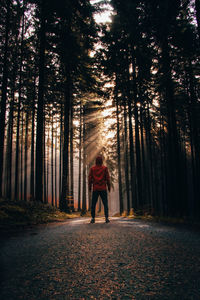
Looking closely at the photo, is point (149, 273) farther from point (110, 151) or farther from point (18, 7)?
point (110, 151)

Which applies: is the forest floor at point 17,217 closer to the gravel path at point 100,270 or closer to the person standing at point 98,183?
the person standing at point 98,183

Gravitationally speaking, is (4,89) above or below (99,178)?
above

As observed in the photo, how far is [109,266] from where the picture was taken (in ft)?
7.52

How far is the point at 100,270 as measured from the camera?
218 cm

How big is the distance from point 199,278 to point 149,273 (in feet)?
1.76

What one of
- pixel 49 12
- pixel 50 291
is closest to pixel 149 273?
pixel 50 291

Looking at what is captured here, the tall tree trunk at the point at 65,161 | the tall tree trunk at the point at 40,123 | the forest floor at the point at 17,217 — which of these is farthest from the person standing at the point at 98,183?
the tall tree trunk at the point at 65,161

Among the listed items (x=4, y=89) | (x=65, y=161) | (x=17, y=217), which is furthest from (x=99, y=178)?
(x=4, y=89)

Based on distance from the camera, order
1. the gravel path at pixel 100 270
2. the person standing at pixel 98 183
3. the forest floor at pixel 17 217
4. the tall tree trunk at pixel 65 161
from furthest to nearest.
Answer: the tall tree trunk at pixel 65 161
the person standing at pixel 98 183
the forest floor at pixel 17 217
the gravel path at pixel 100 270

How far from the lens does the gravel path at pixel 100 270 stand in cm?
169

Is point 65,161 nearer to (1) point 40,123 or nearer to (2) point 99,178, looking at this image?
(1) point 40,123

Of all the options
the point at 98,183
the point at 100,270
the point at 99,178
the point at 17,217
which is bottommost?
the point at 17,217

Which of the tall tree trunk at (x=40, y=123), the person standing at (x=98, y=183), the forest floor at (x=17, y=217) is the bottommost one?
the forest floor at (x=17, y=217)

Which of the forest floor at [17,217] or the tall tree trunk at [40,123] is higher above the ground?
the tall tree trunk at [40,123]
